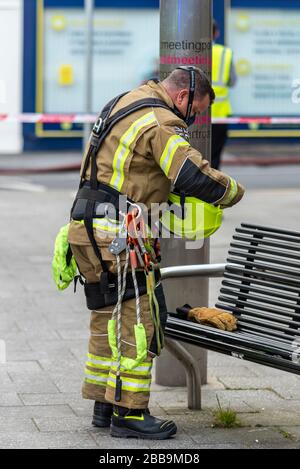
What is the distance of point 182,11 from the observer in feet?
19.7

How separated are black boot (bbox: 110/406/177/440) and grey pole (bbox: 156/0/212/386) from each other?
906mm

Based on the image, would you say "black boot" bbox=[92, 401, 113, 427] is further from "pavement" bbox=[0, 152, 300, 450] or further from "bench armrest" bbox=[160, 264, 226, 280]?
"bench armrest" bbox=[160, 264, 226, 280]

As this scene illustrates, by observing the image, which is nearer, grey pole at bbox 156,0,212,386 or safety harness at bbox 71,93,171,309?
safety harness at bbox 71,93,171,309

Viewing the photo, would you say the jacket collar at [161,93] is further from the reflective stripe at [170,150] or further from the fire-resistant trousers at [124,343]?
the fire-resistant trousers at [124,343]

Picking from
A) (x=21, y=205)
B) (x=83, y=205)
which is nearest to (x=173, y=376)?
(x=83, y=205)

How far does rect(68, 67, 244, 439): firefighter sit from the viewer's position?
205 inches

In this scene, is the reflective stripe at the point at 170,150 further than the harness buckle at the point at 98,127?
No

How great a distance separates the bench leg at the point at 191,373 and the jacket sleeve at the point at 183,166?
992mm

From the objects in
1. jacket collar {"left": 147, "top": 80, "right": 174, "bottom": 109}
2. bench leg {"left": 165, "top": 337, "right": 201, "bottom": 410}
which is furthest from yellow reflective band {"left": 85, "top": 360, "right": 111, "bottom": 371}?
jacket collar {"left": 147, "top": 80, "right": 174, "bottom": 109}

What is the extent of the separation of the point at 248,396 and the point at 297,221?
603 cm

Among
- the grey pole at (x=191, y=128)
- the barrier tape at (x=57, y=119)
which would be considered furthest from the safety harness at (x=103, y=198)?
the barrier tape at (x=57, y=119)

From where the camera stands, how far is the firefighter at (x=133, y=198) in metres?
5.22

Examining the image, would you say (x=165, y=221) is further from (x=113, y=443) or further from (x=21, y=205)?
(x=21, y=205)

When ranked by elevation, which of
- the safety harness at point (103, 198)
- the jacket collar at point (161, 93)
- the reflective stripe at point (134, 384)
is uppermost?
the jacket collar at point (161, 93)
